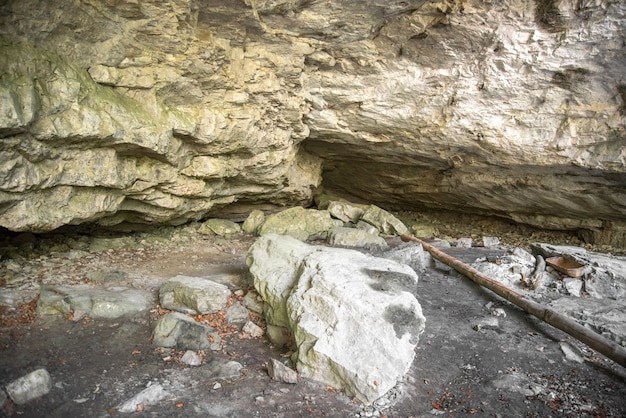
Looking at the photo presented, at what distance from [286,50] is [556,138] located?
7.27 m

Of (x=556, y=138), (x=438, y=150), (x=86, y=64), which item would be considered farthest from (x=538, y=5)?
(x=86, y=64)

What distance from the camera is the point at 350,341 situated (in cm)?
501

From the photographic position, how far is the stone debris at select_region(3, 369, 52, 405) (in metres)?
4.20

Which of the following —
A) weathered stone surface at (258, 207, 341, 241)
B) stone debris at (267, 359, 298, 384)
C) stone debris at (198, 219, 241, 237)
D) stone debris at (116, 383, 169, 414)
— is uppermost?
stone debris at (267, 359, 298, 384)

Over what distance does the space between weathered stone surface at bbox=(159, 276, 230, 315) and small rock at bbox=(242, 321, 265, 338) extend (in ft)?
2.20

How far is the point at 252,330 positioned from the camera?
6133 mm

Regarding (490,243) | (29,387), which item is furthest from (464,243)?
(29,387)

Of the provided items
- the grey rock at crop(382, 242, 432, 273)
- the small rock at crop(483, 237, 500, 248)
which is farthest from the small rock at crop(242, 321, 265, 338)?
the small rock at crop(483, 237, 500, 248)

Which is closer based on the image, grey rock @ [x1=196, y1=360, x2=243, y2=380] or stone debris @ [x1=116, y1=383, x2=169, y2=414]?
stone debris @ [x1=116, y1=383, x2=169, y2=414]

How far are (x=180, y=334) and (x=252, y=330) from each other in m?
1.08

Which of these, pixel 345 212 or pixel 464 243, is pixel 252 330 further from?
pixel 345 212

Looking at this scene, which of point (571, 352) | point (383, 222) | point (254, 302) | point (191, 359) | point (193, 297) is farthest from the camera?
point (383, 222)

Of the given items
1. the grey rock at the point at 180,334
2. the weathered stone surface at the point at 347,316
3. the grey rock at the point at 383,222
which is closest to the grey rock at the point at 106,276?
the grey rock at the point at 180,334

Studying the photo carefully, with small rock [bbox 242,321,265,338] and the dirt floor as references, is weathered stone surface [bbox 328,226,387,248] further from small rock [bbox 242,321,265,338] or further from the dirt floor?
small rock [bbox 242,321,265,338]
